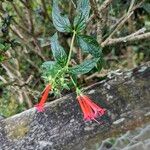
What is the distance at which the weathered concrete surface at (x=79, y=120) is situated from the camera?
140 cm

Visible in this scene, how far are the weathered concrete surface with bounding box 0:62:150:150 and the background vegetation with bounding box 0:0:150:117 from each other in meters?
0.21

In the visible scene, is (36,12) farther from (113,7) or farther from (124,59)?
(124,59)

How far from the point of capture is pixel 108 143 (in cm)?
144

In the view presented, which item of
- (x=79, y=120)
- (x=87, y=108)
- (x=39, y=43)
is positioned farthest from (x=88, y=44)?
(x=39, y=43)

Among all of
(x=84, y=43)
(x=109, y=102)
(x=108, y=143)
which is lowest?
(x=108, y=143)

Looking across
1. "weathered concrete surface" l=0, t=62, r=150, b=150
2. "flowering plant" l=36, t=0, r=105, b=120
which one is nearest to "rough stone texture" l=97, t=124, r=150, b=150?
"weathered concrete surface" l=0, t=62, r=150, b=150

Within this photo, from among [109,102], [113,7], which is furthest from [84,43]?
[113,7]

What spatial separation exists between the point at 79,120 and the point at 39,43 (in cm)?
64

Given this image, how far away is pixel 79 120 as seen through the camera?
1.42 metres

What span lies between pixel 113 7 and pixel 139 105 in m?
0.75

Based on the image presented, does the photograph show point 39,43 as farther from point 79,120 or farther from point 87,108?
point 87,108

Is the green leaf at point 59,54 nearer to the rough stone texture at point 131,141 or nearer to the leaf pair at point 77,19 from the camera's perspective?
the leaf pair at point 77,19

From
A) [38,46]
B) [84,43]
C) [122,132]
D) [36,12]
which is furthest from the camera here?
[36,12]

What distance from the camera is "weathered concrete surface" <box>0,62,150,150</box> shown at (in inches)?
54.9
